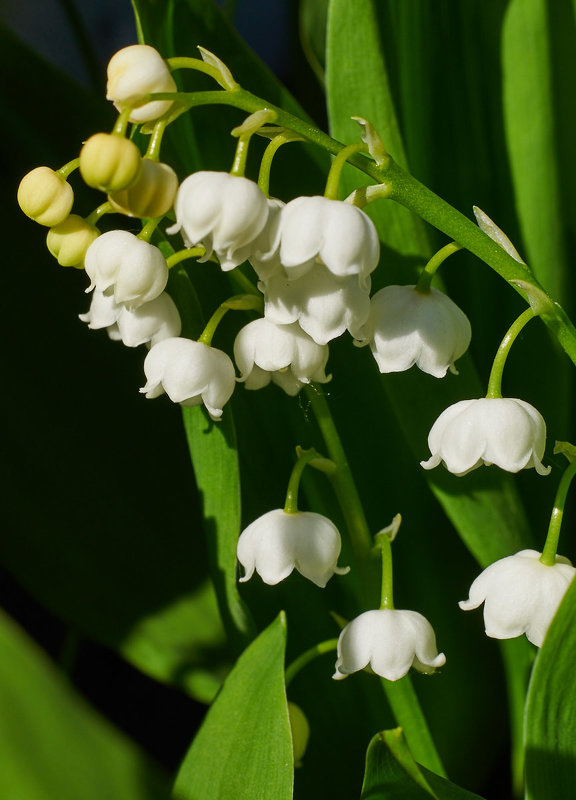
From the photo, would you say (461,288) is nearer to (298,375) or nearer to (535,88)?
(535,88)

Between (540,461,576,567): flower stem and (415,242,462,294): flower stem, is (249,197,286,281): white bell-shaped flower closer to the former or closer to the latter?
(415,242,462,294): flower stem


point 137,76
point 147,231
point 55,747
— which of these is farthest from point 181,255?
point 55,747

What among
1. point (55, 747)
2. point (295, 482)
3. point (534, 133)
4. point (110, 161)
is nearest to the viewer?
point (55, 747)

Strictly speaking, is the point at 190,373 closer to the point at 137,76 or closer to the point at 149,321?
the point at 149,321

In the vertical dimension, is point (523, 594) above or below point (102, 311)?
below

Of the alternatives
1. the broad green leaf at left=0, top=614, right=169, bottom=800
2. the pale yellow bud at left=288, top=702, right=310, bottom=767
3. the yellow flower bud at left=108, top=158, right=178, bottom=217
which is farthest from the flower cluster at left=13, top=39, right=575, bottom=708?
the broad green leaf at left=0, top=614, right=169, bottom=800

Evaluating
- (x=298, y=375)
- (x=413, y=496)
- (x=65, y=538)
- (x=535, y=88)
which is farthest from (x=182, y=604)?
(x=535, y=88)

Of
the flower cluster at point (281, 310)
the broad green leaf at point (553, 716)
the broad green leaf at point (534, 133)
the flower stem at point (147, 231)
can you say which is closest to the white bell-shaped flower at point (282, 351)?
the flower cluster at point (281, 310)
